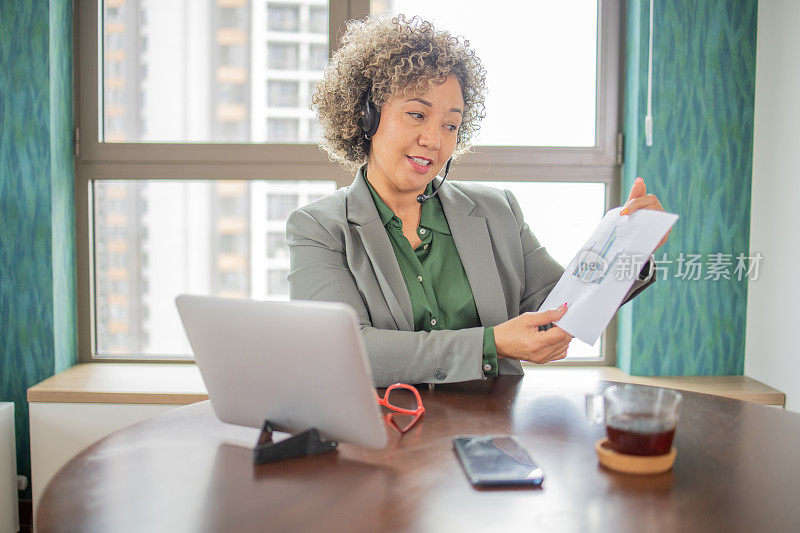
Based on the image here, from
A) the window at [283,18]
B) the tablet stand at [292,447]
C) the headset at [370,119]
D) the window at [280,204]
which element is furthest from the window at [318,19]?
the tablet stand at [292,447]

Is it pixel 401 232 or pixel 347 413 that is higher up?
pixel 401 232

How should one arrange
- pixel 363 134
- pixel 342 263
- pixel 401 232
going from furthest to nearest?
pixel 363 134 → pixel 401 232 → pixel 342 263

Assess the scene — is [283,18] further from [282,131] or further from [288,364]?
[288,364]

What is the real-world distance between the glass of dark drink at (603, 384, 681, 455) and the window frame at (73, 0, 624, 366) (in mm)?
1715

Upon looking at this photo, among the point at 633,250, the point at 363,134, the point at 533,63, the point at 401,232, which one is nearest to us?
the point at 633,250

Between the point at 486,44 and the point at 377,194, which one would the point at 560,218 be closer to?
the point at 486,44

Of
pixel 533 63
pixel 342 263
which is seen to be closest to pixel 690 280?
pixel 533 63

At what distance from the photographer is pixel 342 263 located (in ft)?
5.01

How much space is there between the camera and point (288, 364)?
87 centimetres

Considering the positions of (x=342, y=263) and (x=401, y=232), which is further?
(x=401, y=232)

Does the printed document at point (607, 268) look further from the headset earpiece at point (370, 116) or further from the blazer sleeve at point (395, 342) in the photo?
the headset earpiece at point (370, 116)

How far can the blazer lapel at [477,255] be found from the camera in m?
1.57

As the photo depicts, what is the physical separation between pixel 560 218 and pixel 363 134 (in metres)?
1.10

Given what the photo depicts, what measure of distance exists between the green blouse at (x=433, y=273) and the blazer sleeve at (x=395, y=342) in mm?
146
